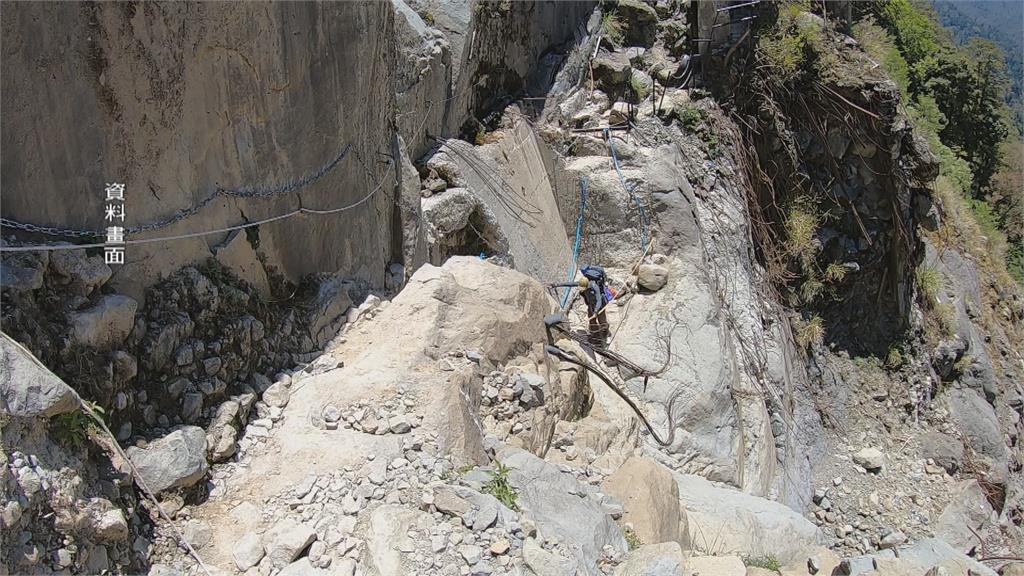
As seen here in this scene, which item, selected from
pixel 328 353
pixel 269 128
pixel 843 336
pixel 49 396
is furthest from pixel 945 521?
pixel 49 396

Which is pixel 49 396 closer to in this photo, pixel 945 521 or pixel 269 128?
pixel 269 128

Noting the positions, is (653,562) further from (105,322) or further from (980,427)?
(980,427)

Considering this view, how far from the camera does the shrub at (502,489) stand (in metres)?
3.64

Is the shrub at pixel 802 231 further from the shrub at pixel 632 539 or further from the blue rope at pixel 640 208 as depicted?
the shrub at pixel 632 539

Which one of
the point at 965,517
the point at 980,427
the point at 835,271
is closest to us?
the point at 965,517

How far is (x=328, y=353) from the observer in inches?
186

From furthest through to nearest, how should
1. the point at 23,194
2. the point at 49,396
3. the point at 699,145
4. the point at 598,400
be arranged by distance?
1. the point at 699,145
2. the point at 598,400
3. the point at 23,194
4. the point at 49,396

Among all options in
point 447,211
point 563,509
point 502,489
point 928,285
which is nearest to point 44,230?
point 502,489

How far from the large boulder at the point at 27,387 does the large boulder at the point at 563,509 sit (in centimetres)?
193

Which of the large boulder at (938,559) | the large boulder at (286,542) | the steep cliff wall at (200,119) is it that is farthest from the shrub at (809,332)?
the large boulder at (286,542)

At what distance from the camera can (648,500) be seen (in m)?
4.41

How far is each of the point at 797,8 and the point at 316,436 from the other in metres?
8.21

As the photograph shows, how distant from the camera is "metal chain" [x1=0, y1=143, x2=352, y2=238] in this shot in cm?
315

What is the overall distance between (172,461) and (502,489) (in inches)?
55.8
